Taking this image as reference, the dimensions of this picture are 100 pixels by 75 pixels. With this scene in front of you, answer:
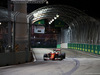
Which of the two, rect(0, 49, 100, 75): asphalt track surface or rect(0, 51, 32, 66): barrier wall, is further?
rect(0, 51, 32, 66): barrier wall

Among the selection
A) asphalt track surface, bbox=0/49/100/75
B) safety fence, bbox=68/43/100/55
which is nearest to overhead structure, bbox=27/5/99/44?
safety fence, bbox=68/43/100/55

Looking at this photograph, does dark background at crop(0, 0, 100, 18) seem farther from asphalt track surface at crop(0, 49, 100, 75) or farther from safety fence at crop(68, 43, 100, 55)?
asphalt track surface at crop(0, 49, 100, 75)

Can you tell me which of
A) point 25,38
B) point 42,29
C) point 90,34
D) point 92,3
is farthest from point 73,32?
point 25,38

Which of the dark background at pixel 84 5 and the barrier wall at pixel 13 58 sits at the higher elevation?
the dark background at pixel 84 5

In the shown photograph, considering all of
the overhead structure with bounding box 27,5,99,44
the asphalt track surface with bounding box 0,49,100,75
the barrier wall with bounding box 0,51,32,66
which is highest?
the overhead structure with bounding box 27,5,99,44

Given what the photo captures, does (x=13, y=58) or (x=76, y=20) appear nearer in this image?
(x=13, y=58)

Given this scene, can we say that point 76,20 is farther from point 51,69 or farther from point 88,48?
point 51,69

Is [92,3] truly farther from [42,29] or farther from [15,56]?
[42,29]

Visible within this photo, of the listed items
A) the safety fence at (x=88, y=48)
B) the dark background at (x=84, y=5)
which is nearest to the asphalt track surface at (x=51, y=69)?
the safety fence at (x=88, y=48)

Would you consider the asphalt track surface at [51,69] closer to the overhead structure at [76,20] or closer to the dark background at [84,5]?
the overhead structure at [76,20]

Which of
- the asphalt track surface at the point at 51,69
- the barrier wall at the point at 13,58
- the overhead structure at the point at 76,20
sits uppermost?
the overhead structure at the point at 76,20

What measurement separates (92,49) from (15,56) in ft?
48.9

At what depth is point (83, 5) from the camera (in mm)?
29344

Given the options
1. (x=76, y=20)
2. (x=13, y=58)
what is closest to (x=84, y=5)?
(x=76, y=20)
